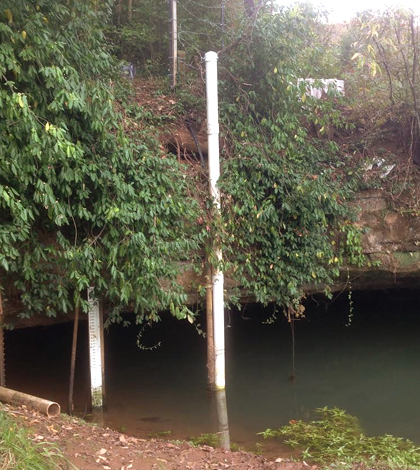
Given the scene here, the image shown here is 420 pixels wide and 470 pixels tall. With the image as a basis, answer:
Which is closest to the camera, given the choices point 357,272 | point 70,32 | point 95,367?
point 70,32

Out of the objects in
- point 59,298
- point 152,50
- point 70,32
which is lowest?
point 59,298

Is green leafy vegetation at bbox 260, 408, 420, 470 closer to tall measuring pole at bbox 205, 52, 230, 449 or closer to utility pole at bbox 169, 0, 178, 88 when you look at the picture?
tall measuring pole at bbox 205, 52, 230, 449

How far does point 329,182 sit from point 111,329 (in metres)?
5.49

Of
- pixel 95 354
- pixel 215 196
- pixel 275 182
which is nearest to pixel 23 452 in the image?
pixel 95 354

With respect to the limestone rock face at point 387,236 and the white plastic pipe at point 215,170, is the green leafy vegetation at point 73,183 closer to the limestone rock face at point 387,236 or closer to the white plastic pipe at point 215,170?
the white plastic pipe at point 215,170

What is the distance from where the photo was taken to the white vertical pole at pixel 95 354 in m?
6.71

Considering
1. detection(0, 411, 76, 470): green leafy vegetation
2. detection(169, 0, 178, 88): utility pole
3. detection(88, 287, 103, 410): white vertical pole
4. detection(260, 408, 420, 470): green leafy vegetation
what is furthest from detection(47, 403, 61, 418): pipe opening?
detection(169, 0, 178, 88): utility pole

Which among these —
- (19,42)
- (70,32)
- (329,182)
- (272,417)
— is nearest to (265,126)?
(329,182)

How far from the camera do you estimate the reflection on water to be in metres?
7.16

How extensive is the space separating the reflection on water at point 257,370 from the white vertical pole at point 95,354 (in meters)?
0.37

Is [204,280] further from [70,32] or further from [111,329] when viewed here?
[111,329]

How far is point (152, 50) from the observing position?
9.93m

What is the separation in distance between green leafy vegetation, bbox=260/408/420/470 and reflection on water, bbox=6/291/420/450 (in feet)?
1.01

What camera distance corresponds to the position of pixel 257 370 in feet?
30.6
